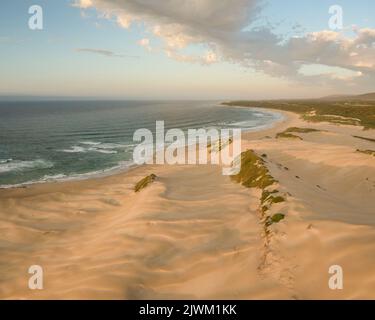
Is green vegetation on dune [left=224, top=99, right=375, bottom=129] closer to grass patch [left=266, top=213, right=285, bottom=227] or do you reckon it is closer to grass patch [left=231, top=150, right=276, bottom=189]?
grass patch [left=231, top=150, right=276, bottom=189]

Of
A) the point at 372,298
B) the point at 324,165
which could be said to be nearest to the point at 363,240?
the point at 372,298

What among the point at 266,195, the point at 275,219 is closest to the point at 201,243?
the point at 275,219

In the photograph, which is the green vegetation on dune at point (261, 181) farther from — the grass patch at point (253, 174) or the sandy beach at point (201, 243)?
the sandy beach at point (201, 243)

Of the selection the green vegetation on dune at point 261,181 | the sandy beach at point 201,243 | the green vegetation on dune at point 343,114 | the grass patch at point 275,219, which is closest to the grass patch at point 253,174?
the green vegetation on dune at point 261,181

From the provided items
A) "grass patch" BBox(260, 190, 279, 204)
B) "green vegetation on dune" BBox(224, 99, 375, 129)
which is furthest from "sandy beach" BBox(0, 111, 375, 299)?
"green vegetation on dune" BBox(224, 99, 375, 129)

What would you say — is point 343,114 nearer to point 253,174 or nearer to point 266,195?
point 253,174
